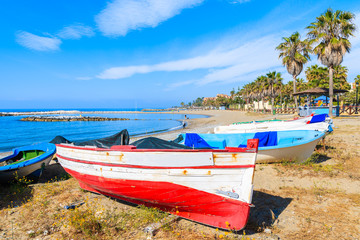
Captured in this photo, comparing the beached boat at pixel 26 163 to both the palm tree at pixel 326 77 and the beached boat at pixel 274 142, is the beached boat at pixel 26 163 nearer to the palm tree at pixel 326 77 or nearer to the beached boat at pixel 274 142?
the beached boat at pixel 274 142

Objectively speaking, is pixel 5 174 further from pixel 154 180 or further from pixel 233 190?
pixel 233 190

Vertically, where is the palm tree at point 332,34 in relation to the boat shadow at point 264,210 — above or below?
above

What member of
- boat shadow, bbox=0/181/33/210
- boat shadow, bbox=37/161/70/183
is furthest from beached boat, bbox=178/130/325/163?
boat shadow, bbox=0/181/33/210

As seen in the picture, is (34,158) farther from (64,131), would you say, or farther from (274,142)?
(64,131)

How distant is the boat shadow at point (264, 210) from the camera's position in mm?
4804

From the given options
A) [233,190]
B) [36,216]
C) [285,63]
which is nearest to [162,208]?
[233,190]

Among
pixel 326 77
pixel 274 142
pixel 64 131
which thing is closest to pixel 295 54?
pixel 326 77

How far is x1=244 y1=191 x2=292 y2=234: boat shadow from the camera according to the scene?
4804 millimetres

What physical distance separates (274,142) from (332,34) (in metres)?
22.8

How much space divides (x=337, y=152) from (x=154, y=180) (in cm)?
1052

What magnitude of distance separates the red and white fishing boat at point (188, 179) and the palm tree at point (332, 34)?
2715cm

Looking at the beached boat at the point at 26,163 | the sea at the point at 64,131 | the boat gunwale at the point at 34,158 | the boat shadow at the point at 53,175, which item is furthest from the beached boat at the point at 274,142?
the sea at the point at 64,131

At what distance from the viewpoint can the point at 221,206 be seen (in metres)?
4.76

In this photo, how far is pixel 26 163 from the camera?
25.2 ft
